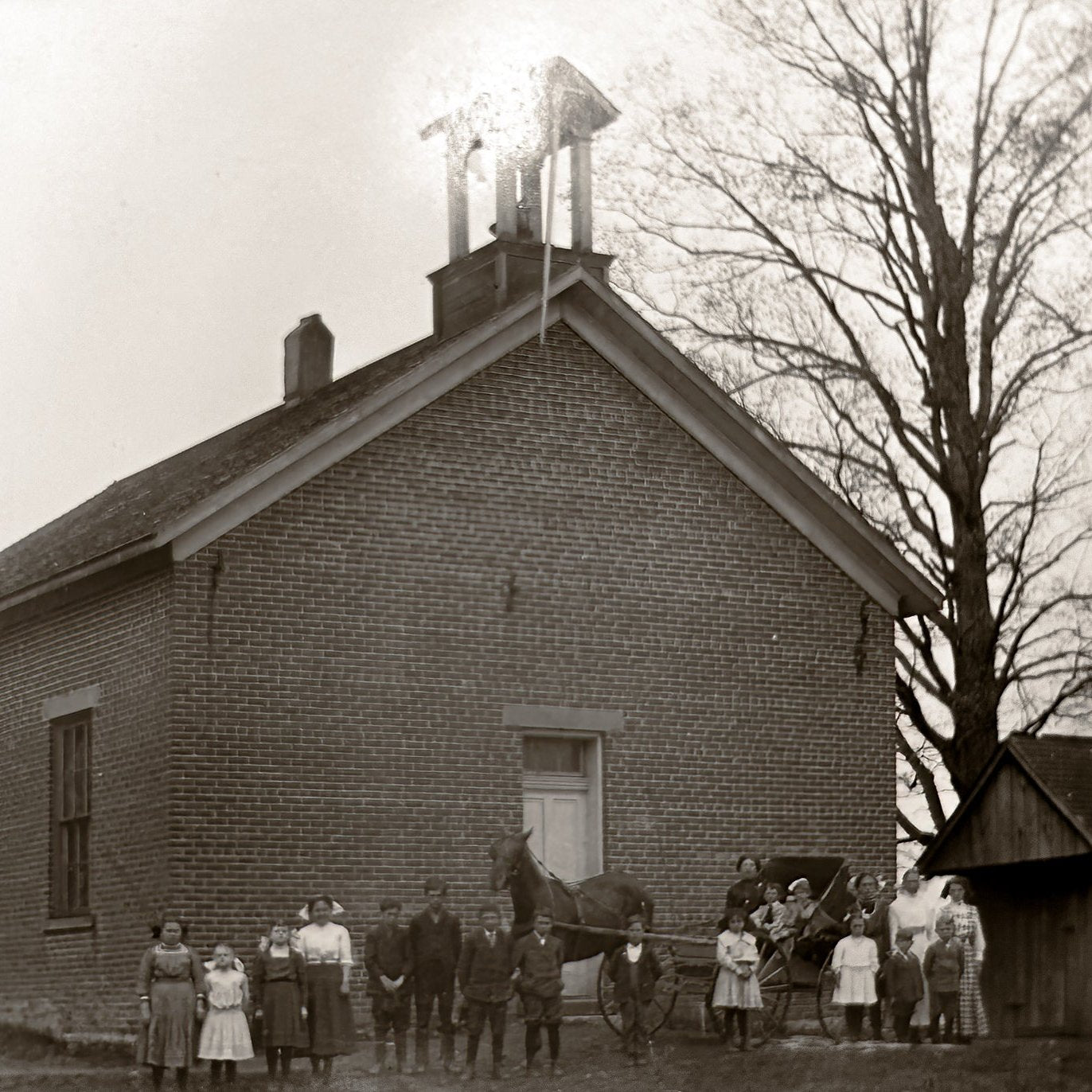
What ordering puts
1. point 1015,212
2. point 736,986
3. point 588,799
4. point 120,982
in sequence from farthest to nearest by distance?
point 1015,212 → point 588,799 → point 120,982 → point 736,986

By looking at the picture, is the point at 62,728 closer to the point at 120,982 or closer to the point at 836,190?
the point at 120,982

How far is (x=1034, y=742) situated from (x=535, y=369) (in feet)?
20.6

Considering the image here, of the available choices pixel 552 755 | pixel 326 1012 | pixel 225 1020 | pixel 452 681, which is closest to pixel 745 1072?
pixel 326 1012

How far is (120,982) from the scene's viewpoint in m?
21.1

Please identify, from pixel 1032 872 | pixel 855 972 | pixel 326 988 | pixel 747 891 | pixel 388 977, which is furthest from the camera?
pixel 1032 872

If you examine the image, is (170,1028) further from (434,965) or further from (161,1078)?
(434,965)

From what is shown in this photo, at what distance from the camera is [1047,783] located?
21422mm

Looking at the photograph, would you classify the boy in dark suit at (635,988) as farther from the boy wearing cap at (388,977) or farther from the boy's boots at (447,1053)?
the boy wearing cap at (388,977)

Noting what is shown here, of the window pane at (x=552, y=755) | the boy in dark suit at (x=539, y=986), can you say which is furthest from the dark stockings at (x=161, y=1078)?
the window pane at (x=552, y=755)

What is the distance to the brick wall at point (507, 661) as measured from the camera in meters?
20.8

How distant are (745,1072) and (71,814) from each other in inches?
317

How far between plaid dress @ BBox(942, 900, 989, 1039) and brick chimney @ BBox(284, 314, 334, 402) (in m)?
10.9

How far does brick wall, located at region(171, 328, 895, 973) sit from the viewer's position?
68.1 feet

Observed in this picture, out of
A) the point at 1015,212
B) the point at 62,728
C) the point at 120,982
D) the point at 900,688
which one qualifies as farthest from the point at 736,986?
the point at 1015,212
